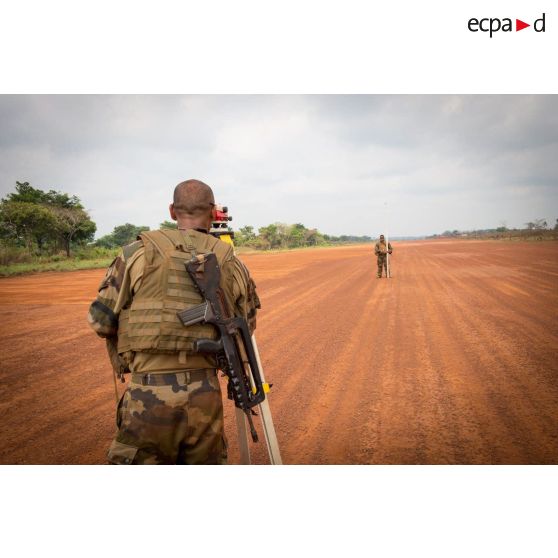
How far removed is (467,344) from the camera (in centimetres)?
525

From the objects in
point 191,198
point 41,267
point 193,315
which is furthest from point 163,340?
point 41,267

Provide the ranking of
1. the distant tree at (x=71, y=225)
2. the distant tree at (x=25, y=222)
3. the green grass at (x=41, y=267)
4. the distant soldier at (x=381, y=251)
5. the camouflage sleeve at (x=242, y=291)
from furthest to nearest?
the distant tree at (x=71, y=225), the distant tree at (x=25, y=222), the green grass at (x=41, y=267), the distant soldier at (x=381, y=251), the camouflage sleeve at (x=242, y=291)

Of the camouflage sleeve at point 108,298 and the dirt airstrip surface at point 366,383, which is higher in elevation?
the camouflage sleeve at point 108,298

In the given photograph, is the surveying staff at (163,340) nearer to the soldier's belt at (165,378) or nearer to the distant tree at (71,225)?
the soldier's belt at (165,378)

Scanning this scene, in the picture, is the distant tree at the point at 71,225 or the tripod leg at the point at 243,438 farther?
the distant tree at the point at 71,225

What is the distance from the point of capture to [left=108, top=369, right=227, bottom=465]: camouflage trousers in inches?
66.6

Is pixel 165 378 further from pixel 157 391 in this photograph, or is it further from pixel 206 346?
pixel 206 346

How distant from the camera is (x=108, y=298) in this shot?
1.75 m

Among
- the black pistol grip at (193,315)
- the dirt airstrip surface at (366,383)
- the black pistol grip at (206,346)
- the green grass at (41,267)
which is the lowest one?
the dirt airstrip surface at (366,383)

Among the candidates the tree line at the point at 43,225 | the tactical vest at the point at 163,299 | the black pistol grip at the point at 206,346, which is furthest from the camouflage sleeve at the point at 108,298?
the tree line at the point at 43,225

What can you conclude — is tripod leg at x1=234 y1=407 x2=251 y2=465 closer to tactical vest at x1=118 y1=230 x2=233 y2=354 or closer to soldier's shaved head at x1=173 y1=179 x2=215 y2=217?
tactical vest at x1=118 y1=230 x2=233 y2=354

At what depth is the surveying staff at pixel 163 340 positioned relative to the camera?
169 cm
